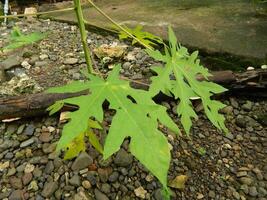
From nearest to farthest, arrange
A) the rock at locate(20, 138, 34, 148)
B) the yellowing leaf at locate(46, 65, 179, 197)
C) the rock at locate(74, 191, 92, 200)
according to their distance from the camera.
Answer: the yellowing leaf at locate(46, 65, 179, 197) < the rock at locate(74, 191, 92, 200) < the rock at locate(20, 138, 34, 148)

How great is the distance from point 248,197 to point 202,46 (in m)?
1.08

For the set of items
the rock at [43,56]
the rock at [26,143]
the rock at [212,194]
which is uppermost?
the rock at [43,56]

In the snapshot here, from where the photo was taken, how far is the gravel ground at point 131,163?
4.39 feet

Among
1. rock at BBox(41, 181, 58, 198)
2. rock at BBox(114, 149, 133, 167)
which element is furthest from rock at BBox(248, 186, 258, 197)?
rock at BBox(41, 181, 58, 198)

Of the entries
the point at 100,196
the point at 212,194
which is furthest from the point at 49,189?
the point at 212,194

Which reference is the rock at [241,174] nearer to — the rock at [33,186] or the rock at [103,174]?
the rock at [103,174]

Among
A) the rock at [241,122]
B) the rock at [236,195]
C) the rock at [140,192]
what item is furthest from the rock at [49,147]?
the rock at [241,122]

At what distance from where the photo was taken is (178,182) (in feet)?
4.46

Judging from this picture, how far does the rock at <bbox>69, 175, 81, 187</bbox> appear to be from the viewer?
1.33 meters

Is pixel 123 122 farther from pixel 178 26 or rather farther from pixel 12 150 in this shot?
pixel 178 26

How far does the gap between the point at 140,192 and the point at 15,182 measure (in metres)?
0.48

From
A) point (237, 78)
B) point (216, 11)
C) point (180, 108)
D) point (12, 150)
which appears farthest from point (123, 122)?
point (216, 11)

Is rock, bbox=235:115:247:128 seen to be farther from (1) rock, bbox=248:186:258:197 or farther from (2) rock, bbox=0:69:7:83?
(2) rock, bbox=0:69:7:83

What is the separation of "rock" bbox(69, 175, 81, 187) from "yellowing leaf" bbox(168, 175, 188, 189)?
0.34 metres
